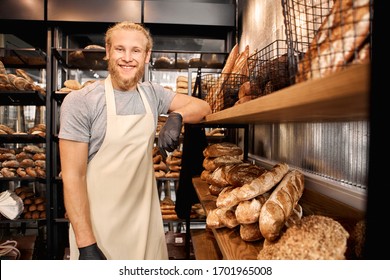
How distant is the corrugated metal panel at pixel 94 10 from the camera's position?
10.4 feet

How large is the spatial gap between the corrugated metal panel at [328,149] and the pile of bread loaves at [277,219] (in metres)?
0.13

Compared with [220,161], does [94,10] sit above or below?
above

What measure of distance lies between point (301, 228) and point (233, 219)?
43 centimetres

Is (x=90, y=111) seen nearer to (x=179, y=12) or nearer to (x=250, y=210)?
(x=250, y=210)

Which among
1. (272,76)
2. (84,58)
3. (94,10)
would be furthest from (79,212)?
(94,10)

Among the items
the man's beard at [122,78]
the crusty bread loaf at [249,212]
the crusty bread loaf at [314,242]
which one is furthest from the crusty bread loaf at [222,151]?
the crusty bread loaf at [314,242]

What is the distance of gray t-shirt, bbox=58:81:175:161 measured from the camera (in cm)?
146

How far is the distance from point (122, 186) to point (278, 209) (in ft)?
2.67

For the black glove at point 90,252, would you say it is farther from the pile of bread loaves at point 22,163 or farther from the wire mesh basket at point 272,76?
the pile of bread loaves at point 22,163

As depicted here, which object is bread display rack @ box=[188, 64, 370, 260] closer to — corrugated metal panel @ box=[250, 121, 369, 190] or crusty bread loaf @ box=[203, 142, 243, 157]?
corrugated metal panel @ box=[250, 121, 369, 190]

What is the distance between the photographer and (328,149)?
48.9 inches

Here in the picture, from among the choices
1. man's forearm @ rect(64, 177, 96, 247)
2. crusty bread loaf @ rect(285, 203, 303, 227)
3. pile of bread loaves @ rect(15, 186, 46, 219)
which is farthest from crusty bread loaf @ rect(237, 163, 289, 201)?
pile of bread loaves @ rect(15, 186, 46, 219)

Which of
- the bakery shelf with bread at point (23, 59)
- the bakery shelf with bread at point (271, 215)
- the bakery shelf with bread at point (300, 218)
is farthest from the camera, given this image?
the bakery shelf with bread at point (23, 59)

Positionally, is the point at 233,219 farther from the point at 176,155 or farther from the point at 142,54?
the point at 176,155
